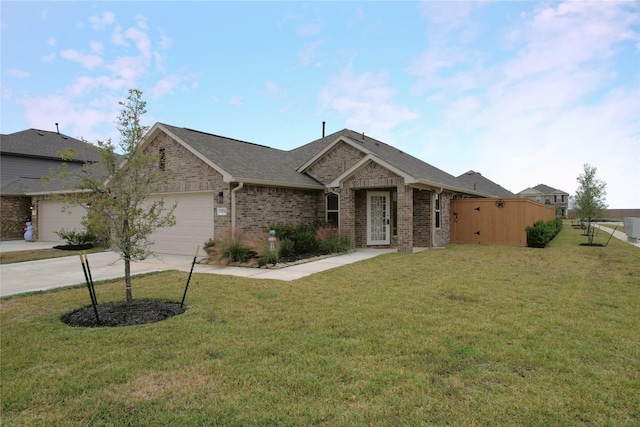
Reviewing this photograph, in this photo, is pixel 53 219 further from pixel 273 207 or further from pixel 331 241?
pixel 331 241

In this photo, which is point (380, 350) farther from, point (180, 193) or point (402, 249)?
point (180, 193)

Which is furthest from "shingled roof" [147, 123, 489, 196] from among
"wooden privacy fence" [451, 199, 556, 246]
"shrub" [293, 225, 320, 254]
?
"shrub" [293, 225, 320, 254]

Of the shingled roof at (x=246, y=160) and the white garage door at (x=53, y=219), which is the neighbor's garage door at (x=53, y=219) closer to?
the white garage door at (x=53, y=219)

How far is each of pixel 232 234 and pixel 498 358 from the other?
30.6 ft

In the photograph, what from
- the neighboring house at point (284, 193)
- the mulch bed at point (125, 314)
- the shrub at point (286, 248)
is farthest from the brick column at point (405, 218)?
the mulch bed at point (125, 314)

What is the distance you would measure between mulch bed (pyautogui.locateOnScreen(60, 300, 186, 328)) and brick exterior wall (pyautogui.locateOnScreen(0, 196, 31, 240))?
2133 centimetres

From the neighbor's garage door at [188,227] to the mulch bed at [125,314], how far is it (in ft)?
21.9

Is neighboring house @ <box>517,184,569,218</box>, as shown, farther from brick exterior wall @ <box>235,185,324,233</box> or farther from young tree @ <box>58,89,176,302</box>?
young tree @ <box>58,89,176,302</box>

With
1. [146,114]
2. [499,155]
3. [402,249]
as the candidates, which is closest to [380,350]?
[146,114]

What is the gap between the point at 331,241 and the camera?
45.0 ft

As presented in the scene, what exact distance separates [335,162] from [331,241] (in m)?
4.53

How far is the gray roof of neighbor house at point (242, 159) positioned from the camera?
13.0 metres

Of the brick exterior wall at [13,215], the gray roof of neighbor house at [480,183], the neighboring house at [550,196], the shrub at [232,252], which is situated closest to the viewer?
the shrub at [232,252]

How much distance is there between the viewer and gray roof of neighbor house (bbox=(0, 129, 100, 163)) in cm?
2638
